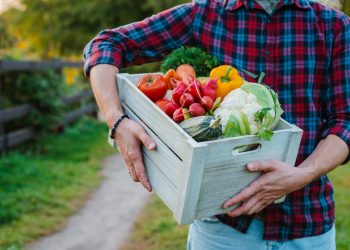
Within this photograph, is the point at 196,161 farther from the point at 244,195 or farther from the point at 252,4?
the point at 252,4

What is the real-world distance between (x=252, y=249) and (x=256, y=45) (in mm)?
905

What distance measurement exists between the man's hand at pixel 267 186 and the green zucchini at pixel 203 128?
7.8 inches

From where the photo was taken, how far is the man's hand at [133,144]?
1.84 m

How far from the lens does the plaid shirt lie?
2094mm

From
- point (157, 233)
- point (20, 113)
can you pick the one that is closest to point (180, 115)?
point (157, 233)

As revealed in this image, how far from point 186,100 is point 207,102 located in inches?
2.9

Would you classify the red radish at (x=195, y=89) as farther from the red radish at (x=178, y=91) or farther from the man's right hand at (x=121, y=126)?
the man's right hand at (x=121, y=126)

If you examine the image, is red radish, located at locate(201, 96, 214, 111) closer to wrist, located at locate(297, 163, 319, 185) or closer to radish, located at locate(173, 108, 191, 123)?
radish, located at locate(173, 108, 191, 123)

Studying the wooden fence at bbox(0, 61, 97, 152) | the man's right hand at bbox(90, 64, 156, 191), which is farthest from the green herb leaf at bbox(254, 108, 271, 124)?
the wooden fence at bbox(0, 61, 97, 152)

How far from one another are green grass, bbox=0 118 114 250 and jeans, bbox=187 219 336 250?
2.24m

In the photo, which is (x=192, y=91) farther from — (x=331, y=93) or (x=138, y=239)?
(x=138, y=239)

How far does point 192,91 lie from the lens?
171 centimetres

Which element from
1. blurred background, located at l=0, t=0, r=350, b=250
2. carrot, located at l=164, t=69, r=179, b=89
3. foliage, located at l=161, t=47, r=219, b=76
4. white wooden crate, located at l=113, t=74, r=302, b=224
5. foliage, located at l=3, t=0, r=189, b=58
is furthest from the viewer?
foliage, located at l=3, t=0, r=189, b=58

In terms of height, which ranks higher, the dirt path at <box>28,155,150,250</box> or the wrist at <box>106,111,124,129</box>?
the wrist at <box>106,111,124,129</box>
